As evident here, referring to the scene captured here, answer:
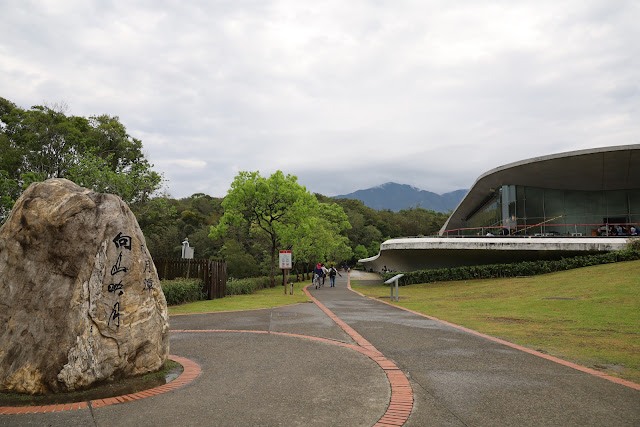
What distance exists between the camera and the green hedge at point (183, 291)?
15.9 m

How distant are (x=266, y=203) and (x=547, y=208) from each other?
22.9 metres

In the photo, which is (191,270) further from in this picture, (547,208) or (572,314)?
(547,208)

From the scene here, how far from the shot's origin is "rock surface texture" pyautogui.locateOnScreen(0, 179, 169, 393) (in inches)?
197

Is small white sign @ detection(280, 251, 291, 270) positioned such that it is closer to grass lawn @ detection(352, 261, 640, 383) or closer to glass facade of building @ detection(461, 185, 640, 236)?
grass lawn @ detection(352, 261, 640, 383)

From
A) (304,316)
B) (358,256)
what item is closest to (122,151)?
(304,316)

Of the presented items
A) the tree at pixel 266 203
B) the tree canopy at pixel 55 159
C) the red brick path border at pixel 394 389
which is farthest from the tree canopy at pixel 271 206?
the red brick path border at pixel 394 389

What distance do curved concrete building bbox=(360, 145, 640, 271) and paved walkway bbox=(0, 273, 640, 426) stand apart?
68.7 feet

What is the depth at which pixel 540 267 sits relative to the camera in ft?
80.0

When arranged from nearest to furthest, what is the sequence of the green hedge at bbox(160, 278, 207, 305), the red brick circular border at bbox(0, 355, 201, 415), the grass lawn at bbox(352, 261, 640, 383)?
1. the red brick circular border at bbox(0, 355, 201, 415)
2. the grass lawn at bbox(352, 261, 640, 383)
3. the green hedge at bbox(160, 278, 207, 305)

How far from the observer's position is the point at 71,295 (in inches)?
204

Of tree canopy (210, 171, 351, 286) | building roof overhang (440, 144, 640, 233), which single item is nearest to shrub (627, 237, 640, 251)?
building roof overhang (440, 144, 640, 233)

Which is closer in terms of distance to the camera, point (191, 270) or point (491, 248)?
point (191, 270)

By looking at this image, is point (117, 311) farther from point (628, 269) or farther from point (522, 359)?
point (628, 269)

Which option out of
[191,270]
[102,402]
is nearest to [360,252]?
[191,270]
